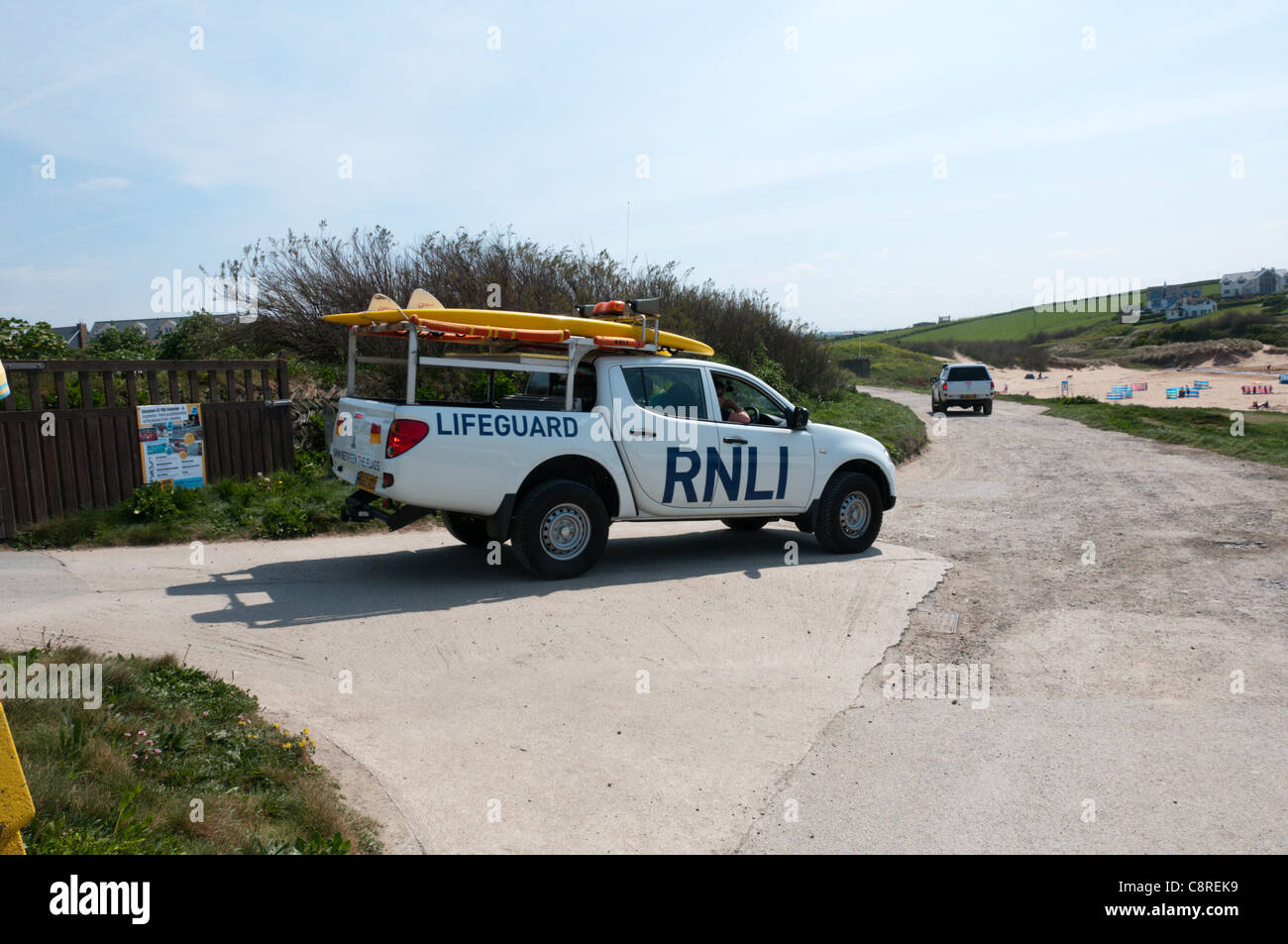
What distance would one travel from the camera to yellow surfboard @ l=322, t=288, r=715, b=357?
8.09 meters

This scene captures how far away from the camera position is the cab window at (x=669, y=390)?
9156 mm

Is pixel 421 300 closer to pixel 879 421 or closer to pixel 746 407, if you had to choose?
pixel 746 407

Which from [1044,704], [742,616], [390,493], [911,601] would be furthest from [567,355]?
[1044,704]

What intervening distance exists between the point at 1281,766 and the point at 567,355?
6.26 metres

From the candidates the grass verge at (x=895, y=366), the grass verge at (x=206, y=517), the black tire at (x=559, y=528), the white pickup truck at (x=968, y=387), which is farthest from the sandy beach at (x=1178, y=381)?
the grass verge at (x=206, y=517)

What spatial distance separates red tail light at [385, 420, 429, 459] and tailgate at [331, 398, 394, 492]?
2.6 inches

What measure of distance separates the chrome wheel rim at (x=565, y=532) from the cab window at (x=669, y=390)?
49.1 inches

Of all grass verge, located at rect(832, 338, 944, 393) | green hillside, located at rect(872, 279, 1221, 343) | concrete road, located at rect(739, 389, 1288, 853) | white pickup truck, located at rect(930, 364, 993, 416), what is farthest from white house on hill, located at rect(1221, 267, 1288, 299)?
concrete road, located at rect(739, 389, 1288, 853)

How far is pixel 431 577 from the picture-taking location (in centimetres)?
869

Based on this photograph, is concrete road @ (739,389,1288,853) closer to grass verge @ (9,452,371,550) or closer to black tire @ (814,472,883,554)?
black tire @ (814,472,883,554)

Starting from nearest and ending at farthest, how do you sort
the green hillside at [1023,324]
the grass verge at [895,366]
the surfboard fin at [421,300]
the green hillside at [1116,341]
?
the surfboard fin at [421,300] < the grass verge at [895,366] < the green hillside at [1116,341] < the green hillside at [1023,324]

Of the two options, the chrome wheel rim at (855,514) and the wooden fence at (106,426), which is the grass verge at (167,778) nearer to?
the wooden fence at (106,426)

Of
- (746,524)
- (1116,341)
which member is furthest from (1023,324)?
(746,524)

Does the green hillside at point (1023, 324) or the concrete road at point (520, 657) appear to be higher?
the green hillside at point (1023, 324)
